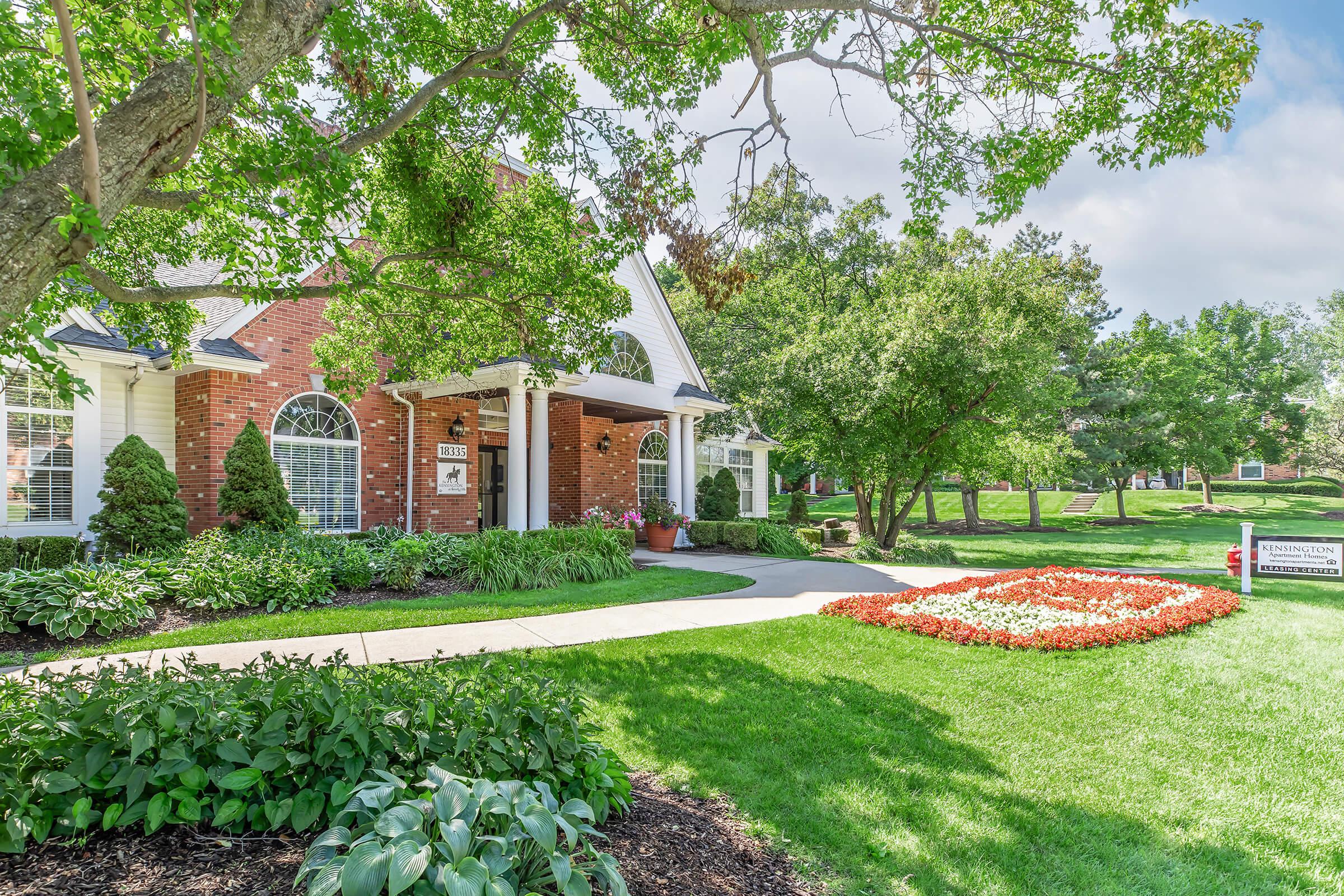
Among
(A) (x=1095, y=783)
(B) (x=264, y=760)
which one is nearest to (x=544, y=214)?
(B) (x=264, y=760)

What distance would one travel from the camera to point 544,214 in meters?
7.15

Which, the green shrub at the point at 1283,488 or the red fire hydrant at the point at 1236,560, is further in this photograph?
the green shrub at the point at 1283,488

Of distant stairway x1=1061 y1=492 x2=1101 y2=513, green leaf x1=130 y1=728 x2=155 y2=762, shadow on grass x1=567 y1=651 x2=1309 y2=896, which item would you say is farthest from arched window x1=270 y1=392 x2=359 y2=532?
distant stairway x1=1061 y1=492 x2=1101 y2=513

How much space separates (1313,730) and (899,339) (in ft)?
31.7

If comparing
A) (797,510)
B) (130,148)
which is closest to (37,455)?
(130,148)

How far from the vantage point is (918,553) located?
564 inches

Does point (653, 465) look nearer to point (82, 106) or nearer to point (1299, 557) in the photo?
point (1299, 557)

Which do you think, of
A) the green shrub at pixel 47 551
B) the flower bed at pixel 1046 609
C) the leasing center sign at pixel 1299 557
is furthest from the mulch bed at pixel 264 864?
the leasing center sign at pixel 1299 557

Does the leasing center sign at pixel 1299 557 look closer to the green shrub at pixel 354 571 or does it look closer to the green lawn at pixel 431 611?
the green lawn at pixel 431 611

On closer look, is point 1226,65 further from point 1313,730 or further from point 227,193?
point 227,193

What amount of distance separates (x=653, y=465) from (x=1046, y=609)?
11.2m

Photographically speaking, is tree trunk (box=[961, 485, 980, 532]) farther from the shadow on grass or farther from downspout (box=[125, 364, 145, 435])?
downspout (box=[125, 364, 145, 435])

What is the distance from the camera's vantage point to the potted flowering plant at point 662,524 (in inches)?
589

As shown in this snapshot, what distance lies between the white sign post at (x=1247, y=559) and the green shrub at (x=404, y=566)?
11113 mm
